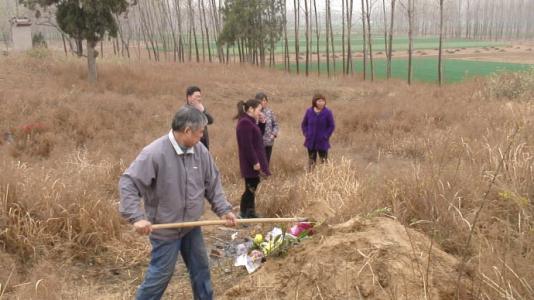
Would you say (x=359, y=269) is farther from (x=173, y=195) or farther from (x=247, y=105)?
(x=247, y=105)

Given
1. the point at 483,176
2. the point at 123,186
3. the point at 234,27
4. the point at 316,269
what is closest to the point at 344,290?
the point at 316,269

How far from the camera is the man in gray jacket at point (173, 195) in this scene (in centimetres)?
317

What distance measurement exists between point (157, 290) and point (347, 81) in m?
22.7

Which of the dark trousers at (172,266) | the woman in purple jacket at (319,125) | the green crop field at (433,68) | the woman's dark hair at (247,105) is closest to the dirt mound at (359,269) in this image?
the dark trousers at (172,266)

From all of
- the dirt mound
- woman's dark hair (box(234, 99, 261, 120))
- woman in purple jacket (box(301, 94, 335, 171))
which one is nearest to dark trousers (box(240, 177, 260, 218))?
woman's dark hair (box(234, 99, 261, 120))

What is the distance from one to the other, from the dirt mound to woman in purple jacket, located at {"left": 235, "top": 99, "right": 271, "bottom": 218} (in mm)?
2090

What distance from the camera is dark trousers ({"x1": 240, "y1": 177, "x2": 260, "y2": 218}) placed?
5934mm

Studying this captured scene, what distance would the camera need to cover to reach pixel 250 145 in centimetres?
569

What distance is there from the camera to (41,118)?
478 inches

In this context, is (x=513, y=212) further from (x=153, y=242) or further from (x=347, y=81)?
(x=347, y=81)

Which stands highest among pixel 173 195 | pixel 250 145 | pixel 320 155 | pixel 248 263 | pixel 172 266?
pixel 173 195

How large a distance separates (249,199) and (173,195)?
9.07 feet

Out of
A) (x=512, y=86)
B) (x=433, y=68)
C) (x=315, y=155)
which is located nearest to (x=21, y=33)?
(x=315, y=155)

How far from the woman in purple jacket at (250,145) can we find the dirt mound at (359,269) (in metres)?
2.09
